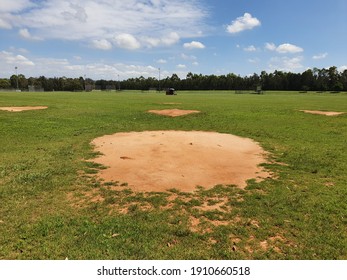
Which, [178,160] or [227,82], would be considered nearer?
[178,160]

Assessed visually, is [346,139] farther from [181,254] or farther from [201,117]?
[181,254]

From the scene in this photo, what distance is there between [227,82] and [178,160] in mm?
136178

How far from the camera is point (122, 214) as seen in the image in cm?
624

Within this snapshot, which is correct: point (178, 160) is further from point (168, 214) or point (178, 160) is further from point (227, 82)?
point (227, 82)

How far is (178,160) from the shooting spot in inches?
408

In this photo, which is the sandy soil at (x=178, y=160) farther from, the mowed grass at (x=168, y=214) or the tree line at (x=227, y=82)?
the tree line at (x=227, y=82)

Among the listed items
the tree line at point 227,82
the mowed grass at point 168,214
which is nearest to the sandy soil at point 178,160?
the mowed grass at point 168,214

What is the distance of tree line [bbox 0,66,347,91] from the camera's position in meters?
120

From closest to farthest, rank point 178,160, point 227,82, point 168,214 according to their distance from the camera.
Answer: point 168,214 → point 178,160 → point 227,82

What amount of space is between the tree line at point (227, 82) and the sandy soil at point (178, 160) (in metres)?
103

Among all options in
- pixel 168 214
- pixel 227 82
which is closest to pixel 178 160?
pixel 168 214

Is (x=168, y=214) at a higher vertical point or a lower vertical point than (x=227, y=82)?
lower

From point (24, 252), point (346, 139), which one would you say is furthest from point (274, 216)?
point (346, 139)

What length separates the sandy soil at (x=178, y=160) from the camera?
832cm
